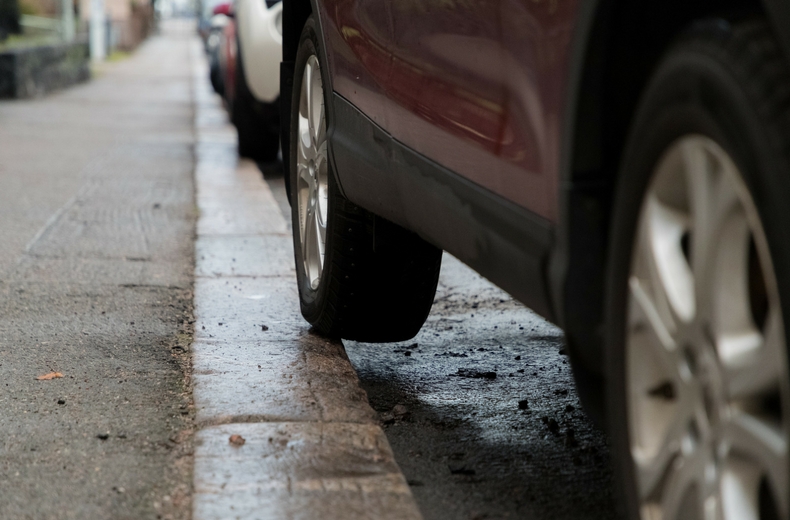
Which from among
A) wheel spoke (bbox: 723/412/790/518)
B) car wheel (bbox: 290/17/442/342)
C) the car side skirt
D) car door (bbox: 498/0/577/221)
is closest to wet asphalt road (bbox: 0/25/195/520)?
car wheel (bbox: 290/17/442/342)

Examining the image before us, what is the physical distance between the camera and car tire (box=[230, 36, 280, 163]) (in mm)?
8445

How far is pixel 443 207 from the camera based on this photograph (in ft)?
7.59

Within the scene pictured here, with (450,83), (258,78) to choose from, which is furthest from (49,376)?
(258,78)

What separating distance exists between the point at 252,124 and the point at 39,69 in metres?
9.95

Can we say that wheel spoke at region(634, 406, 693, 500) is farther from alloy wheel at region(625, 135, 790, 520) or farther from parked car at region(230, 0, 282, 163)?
parked car at region(230, 0, 282, 163)

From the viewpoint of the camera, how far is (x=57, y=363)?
11.2 feet

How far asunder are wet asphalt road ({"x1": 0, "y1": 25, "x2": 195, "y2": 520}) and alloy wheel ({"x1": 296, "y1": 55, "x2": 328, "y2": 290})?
1.71 feet

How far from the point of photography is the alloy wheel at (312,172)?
11.6 ft

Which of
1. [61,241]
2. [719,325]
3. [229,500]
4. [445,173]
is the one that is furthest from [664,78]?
[61,241]

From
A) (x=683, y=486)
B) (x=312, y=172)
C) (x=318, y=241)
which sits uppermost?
(x=683, y=486)

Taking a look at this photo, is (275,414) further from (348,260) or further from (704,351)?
(704,351)

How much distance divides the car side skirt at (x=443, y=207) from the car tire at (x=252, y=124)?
531 centimetres

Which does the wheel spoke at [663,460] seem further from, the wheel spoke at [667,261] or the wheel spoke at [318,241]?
the wheel spoke at [318,241]

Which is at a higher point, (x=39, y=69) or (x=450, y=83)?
(x=450, y=83)
